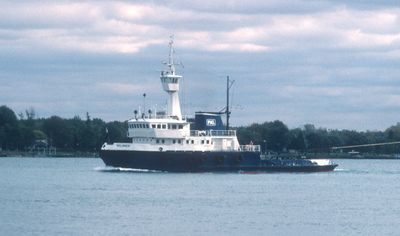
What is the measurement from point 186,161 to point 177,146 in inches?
64.2

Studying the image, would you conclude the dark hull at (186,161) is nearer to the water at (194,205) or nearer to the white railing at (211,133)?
the water at (194,205)

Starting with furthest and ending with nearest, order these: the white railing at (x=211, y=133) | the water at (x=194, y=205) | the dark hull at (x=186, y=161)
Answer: the white railing at (x=211, y=133) → the dark hull at (x=186, y=161) → the water at (x=194, y=205)

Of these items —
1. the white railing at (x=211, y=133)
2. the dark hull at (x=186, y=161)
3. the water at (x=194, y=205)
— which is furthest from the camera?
the white railing at (x=211, y=133)

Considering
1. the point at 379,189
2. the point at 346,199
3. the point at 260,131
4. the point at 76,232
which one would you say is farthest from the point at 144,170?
the point at 260,131

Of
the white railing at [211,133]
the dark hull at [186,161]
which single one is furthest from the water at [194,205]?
the white railing at [211,133]

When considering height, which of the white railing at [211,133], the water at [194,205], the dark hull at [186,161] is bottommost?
the water at [194,205]

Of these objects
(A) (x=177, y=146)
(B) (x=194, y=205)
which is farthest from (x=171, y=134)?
(B) (x=194, y=205)

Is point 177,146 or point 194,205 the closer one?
point 194,205

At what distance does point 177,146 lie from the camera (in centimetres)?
11550

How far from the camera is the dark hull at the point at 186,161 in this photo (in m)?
114

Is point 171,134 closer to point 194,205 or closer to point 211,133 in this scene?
point 211,133

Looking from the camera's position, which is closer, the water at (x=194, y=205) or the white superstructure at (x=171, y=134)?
the water at (x=194, y=205)

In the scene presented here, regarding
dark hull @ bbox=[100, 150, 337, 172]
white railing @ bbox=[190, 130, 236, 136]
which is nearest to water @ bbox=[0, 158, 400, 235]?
dark hull @ bbox=[100, 150, 337, 172]

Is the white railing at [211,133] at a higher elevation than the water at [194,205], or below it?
higher
